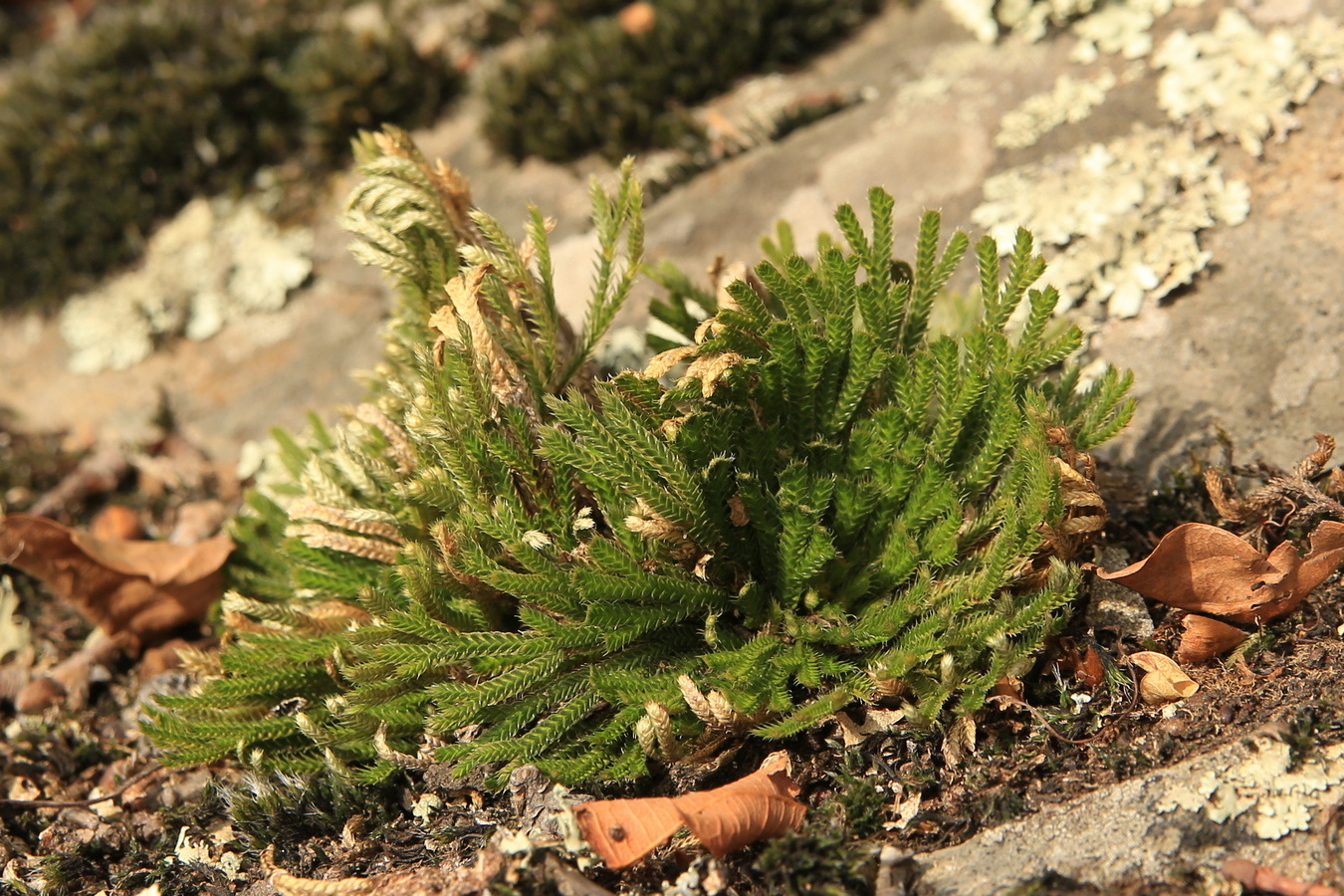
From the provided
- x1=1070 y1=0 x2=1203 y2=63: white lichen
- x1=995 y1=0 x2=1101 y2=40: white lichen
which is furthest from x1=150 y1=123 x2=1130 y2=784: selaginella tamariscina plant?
x1=995 y1=0 x2=1101 y2=40: white lichen

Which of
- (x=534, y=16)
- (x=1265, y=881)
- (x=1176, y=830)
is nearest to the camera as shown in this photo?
(x=1265, y=881)

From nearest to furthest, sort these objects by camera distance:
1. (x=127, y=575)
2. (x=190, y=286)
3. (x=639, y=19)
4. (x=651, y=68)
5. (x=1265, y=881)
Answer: (x=1265, y=881)
(x=127, y=575)
(x=651, y=68)
(x=639, y=19)
(x=190, y=286)

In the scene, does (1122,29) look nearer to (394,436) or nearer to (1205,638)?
(1205,638)

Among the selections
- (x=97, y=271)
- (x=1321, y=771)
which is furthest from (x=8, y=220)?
(x=1321, y=771)

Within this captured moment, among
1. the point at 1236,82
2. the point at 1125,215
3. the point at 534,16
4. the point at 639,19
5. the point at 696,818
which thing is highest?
the point at 534,16

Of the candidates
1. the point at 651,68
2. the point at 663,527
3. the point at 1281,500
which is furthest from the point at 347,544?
the point at 651,68

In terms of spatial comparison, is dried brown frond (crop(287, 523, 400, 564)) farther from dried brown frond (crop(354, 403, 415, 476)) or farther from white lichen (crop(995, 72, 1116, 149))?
white lichen (crop(995, 72, 1116, 149))

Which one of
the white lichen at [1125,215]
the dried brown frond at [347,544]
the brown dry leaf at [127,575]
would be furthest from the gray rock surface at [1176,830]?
the brown dry leaf at [127,575]
